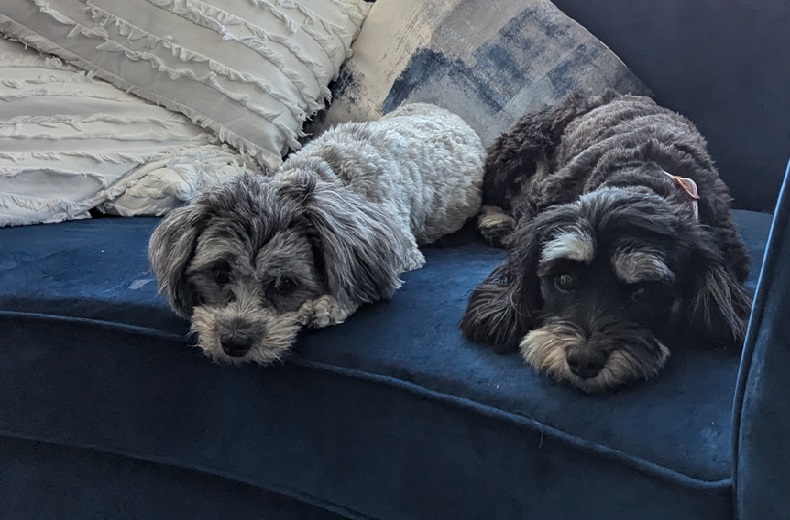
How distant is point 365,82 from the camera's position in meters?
2.35

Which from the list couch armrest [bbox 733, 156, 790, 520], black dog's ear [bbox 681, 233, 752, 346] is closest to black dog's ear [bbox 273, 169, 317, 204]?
black dog's ear [bbox 681, 233, 752, 346]

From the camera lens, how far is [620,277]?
1.23m

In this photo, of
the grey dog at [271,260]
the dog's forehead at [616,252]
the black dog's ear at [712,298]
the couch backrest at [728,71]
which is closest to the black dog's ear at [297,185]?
the grey dog at [271,260]

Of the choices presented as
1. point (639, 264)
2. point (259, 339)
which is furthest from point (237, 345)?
point (639, 264)

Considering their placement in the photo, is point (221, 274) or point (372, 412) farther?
point (221, 274)

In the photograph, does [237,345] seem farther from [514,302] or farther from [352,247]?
[514,302]

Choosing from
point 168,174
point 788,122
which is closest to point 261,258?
point 168,174

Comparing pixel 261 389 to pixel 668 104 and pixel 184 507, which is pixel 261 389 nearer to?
pixel 184 507

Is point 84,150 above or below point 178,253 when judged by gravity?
below

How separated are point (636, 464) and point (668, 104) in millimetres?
1438

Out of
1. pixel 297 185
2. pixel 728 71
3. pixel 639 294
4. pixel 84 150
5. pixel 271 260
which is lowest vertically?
pixel 84 150

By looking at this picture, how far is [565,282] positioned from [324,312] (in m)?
0.47

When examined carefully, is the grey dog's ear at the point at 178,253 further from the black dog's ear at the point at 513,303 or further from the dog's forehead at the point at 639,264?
the dog's forehead at the point at 639,264

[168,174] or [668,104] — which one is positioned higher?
[668,104]
